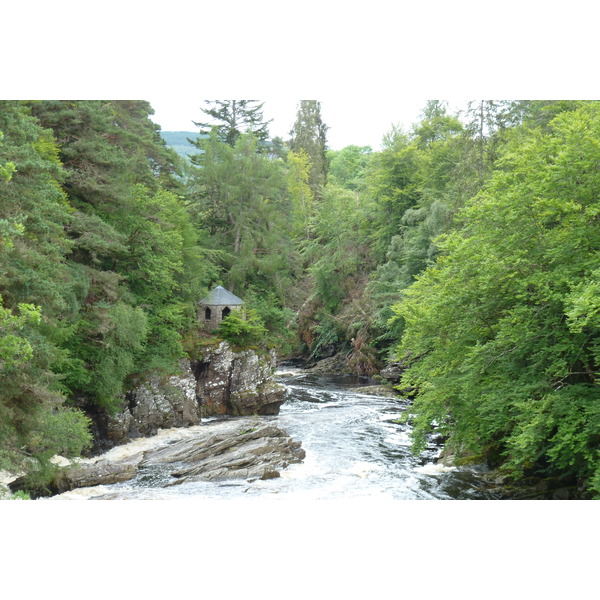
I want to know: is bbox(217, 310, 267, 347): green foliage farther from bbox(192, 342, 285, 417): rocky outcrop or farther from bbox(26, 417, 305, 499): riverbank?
bbox(26, 417, 305, 499): riverbank

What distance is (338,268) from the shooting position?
3409 centimetres

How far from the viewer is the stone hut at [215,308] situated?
77.4ft

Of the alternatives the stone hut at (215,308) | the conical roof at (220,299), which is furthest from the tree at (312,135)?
the stone hut at (215,308)

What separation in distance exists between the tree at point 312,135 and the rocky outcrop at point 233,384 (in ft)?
91.0

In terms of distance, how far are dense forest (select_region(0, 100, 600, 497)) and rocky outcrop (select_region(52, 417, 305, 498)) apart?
1561 mm

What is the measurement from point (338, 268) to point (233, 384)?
581 inches

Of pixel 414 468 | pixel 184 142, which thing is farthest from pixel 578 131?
pixel 184 142

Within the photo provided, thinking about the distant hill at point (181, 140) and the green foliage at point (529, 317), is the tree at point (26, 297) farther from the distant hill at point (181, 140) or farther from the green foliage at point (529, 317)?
the distant hill at point (181, 140)

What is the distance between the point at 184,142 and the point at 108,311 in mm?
28691

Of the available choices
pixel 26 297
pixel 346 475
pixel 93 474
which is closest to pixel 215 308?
pixel 93 474

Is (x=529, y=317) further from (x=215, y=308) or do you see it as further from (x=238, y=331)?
(x=215, y=308)

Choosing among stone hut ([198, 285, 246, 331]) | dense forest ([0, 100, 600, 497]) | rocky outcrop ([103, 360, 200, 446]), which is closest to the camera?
dense forest ([0, 100, 600, 497])

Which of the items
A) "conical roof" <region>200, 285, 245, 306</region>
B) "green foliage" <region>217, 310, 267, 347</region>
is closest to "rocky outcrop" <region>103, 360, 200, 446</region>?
"green foliage" <region>217, 310, 267, 347</region>

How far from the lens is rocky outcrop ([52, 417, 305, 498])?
12.9m
